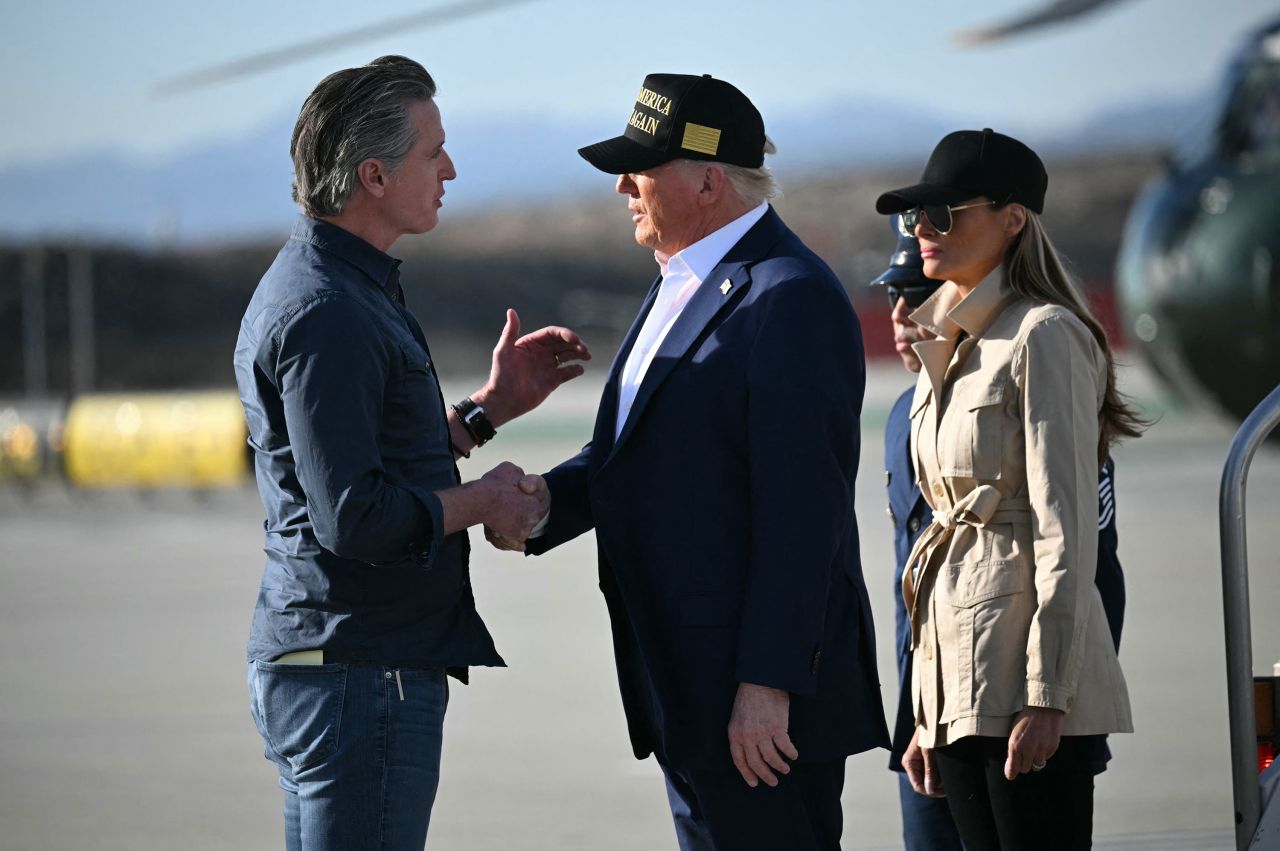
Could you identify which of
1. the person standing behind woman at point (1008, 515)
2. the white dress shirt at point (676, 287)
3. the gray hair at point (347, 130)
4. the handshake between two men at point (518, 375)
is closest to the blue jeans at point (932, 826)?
the person standing behind woman at point (1008, 515)

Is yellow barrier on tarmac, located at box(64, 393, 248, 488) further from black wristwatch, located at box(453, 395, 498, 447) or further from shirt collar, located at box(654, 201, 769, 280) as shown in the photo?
shirt collar, located at box(654, 201, 769, 280)

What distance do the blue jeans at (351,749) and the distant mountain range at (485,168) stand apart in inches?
1182

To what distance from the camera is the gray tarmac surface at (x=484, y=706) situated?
4438 mm

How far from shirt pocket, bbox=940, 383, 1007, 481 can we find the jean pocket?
3.40 feet

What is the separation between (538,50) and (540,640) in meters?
31.9

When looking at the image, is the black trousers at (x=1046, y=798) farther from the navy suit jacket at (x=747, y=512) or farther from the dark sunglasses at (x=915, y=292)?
the dark sunglasses at (x=915, y=292)

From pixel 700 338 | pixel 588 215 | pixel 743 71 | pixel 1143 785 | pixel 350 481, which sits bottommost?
pixel 1143 785

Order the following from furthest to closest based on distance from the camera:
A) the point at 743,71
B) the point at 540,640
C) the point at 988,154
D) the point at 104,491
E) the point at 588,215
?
the point at 743,71, the point at 588,215, the point at 104,491, the point at 540,640, the point at 988,154

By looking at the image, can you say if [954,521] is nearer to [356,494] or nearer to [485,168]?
[356,494]

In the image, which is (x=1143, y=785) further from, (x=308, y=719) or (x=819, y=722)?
(x=308, y=719)

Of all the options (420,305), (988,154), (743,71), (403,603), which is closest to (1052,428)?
(988,154)

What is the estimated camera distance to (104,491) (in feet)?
47.1

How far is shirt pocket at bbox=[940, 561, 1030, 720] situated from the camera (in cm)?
238

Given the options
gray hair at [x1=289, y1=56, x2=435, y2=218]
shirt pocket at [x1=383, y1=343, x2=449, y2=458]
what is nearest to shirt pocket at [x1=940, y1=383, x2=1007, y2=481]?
shirt pocket at [x1=383, y1=343, x2=449, y2=458]
